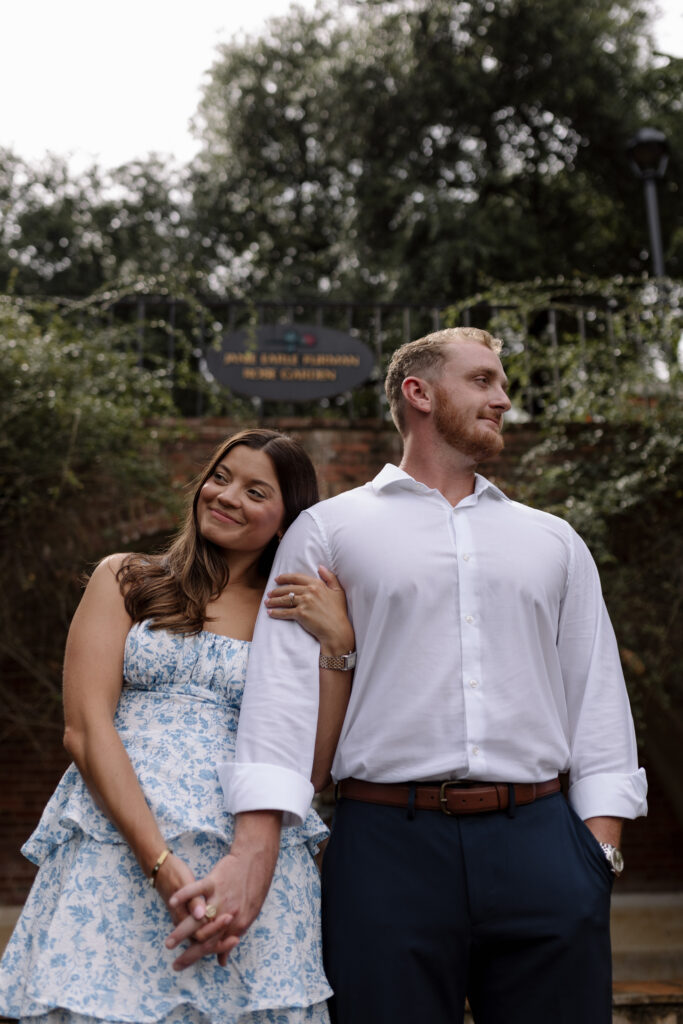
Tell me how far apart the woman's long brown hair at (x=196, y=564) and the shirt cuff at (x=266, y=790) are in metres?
0.33

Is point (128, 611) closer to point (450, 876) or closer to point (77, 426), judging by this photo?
point (450, 876)

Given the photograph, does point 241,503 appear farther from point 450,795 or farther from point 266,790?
point 450,795

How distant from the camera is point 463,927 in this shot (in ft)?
5.49

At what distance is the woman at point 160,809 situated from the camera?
63.3 inches

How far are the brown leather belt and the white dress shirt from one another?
0.02m

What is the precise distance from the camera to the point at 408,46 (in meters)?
12.6

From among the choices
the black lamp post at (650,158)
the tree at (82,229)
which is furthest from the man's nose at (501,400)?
the tree at (82,229)

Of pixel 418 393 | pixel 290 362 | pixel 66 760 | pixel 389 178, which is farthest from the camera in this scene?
pixel 389 178

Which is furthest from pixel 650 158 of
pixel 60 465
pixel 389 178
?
pixel 389 178

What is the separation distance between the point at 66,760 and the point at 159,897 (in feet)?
18.2

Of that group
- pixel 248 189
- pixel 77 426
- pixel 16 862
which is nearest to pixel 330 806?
pixel 77 426

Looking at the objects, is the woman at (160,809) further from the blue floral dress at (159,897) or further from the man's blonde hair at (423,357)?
the man's blonde hair at (423,357)

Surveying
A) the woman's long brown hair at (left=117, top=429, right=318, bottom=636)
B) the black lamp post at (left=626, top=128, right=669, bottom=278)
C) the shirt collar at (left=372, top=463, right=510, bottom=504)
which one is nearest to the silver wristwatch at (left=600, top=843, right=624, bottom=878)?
the shirt collar at (left=372, top=463, right=510, bottom=504)

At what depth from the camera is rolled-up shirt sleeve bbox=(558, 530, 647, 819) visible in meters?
1.87
